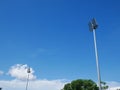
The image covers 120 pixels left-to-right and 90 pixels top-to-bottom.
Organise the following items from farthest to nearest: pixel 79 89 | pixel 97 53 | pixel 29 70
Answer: pixel 79 89 → pixel 29 70 → pixel 97 53

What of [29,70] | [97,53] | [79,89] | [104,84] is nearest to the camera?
[97,53]

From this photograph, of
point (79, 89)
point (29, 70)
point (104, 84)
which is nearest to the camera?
point (29, 70)

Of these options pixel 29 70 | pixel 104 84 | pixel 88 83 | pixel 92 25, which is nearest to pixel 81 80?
pixel 88 83

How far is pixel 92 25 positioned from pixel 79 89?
5385 cm

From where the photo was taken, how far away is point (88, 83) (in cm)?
8006

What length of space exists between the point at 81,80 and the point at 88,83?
337 cm

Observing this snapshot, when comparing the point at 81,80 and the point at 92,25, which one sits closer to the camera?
the point at 92,25

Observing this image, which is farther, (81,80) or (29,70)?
(81,80)

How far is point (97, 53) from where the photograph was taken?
1134 inches

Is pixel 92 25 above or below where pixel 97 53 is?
above

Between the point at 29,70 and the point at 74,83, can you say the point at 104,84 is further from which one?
the point at 29,70

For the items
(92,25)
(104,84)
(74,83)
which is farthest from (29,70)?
(104,84)

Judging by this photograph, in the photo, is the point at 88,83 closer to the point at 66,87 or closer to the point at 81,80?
the point at 81,80

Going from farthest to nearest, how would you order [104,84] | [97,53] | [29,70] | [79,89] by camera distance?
[104,84]
[79,89]
[29,70]
[97,53]
